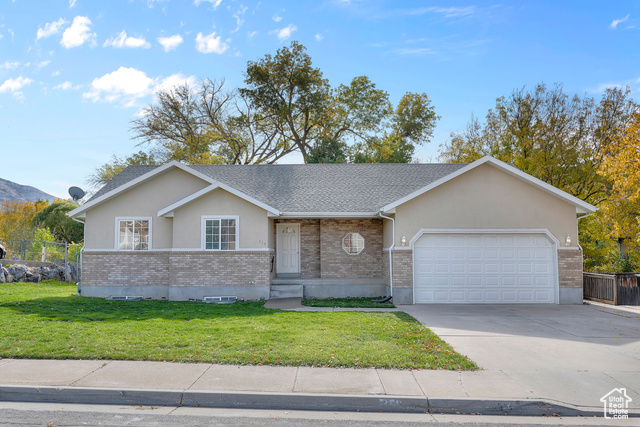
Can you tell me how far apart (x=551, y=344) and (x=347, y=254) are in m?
9.24

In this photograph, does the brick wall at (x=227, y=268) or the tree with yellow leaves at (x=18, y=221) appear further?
the tree with yellow leaves at (x=18, y=221)

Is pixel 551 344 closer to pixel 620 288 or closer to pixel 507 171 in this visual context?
pixel 507 171

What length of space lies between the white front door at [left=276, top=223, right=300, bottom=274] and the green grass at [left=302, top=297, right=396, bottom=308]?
258cm

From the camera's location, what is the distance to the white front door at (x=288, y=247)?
18.2 meters

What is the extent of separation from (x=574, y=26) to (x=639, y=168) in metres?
6.30

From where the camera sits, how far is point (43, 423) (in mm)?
5254

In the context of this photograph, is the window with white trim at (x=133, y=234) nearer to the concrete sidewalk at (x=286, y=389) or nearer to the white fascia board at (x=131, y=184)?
the white fascia board at (x=131, y=184)

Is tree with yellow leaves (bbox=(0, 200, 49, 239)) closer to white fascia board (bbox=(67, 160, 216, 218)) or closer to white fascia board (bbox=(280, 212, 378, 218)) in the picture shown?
white fascia board (bbox=(67, 160, 216, 218))

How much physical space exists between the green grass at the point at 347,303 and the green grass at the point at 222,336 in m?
1.75

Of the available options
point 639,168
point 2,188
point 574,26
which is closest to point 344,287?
point 639,168

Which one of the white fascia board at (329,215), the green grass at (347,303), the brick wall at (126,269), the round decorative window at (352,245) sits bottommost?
the green grass at (347,303)

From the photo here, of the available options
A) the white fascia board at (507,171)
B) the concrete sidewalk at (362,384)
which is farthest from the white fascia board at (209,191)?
the concrete sidewalk at (362,384)

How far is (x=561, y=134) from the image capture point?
2703 centimetres

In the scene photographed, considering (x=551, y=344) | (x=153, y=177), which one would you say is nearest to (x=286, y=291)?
(x=153, y=177)
